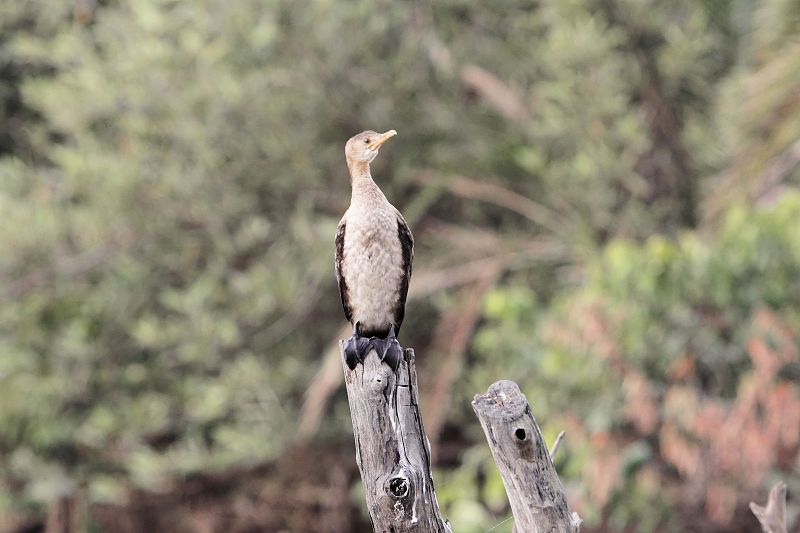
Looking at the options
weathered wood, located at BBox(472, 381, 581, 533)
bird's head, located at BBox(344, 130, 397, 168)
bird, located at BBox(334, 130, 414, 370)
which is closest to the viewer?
weathered wood, located at BBox(472, 381, 581, 533)

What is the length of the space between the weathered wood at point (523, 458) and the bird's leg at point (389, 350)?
0.35m

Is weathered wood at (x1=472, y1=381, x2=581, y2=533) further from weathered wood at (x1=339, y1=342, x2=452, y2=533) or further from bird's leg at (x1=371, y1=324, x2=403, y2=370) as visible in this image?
bird's leg at (x1=371, y1=324, x2=403, y2=370)

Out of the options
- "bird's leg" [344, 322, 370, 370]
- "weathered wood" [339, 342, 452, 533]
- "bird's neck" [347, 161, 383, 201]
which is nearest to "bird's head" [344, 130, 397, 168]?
"bird's neck" [347, 161, 383, 201]

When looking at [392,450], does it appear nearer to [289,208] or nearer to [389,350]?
[389,350]

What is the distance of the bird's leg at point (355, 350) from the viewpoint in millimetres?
3254

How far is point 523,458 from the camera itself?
9.43 feet

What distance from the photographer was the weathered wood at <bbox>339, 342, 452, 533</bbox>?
115 inches

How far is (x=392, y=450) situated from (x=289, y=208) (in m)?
6.96

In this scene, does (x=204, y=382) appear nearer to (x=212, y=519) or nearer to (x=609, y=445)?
(x=212, y=519)

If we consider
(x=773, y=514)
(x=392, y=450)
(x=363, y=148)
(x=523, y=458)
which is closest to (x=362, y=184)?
(x=363, y=148)

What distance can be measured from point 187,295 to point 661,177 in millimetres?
3550

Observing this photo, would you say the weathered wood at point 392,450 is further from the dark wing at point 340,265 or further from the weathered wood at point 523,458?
the dark wing at point 340,265

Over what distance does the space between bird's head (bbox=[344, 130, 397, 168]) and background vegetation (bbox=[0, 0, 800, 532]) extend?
425cm

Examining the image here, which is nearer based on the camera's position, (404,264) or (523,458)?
(523,458)
